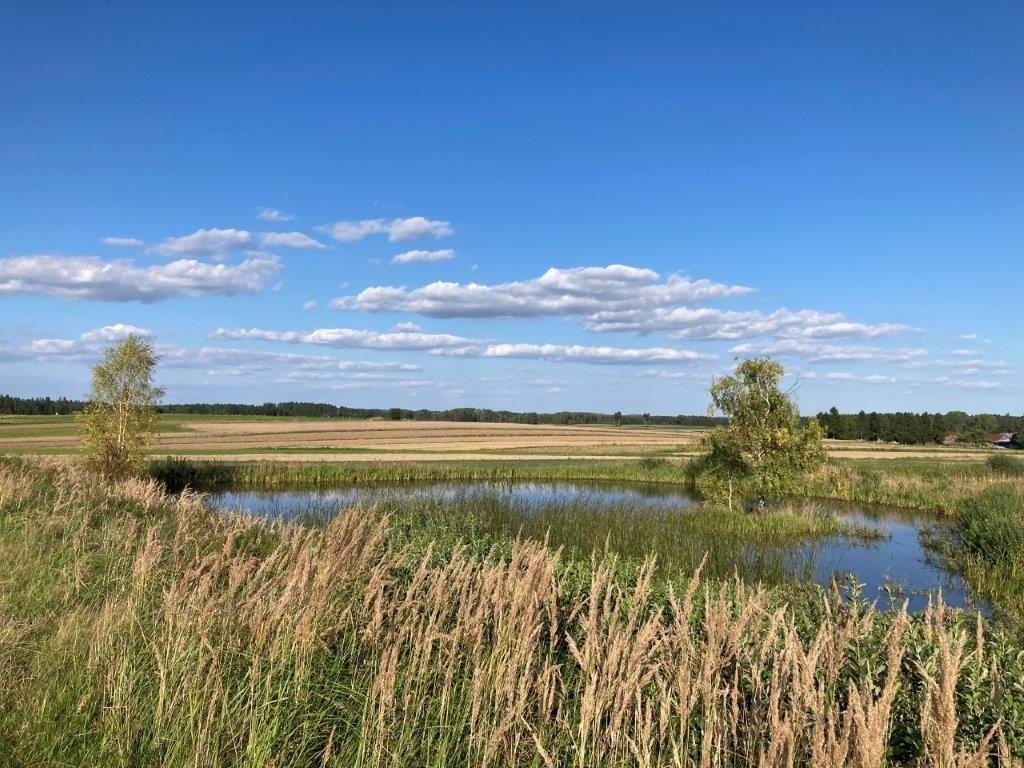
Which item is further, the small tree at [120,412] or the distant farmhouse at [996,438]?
the distant farmhouse at [996,438]

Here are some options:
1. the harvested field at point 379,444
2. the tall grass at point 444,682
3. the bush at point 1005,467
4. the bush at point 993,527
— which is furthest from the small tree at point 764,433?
the harvested field at point 379,444

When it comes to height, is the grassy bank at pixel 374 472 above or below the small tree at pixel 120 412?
below

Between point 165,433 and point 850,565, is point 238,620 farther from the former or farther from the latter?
point 165,433

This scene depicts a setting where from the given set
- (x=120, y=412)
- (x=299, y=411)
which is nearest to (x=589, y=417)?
(x=299, y=411)

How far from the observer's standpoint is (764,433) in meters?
24.7

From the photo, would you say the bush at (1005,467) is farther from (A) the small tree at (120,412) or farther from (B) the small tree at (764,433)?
(A) the small tree at (120,412)

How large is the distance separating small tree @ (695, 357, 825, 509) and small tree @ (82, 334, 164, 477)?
27.0 meters

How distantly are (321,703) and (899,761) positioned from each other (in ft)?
14.4

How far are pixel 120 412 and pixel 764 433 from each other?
29510 millimetres

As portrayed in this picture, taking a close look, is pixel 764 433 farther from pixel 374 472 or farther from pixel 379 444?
pixel 379 444

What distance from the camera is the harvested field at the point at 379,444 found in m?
59.5

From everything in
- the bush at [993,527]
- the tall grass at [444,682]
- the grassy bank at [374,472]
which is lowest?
the grassy bank at [374,472]

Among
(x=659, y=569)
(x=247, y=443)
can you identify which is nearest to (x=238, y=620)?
(x=659, y=569)

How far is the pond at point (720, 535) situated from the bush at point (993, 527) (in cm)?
135
